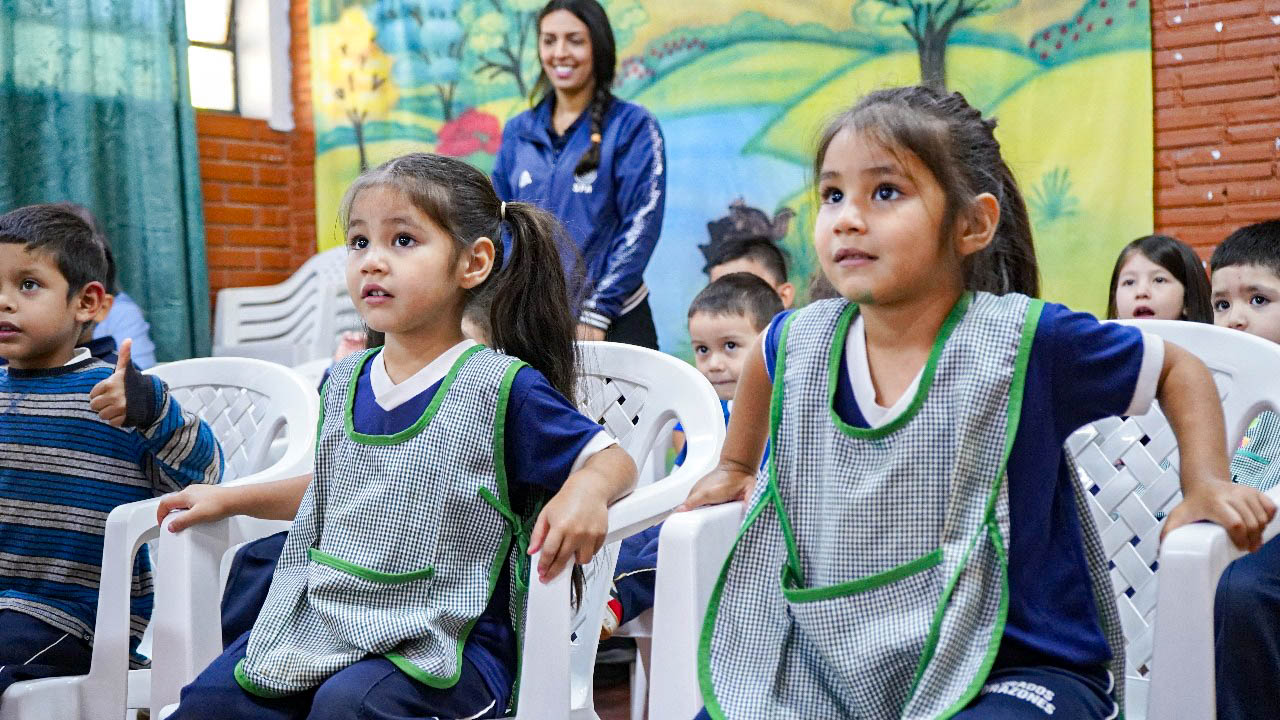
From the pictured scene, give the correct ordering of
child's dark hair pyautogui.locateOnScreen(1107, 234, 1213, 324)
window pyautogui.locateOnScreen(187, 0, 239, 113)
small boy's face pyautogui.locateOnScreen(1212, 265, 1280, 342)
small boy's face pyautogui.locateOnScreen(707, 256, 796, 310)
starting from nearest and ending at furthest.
→ small boy's face pyautogui.locateOnScreen(1212, 265, 1280, 342) < child's dark hair pyautogui.locateOnScreen(1107, 234, 1213, 324) < small boy's face pyautogui.locateOnScreen(707, 256, 796, 310) < window pyautogui.locateOnScreen(187, 0, 239, 113)

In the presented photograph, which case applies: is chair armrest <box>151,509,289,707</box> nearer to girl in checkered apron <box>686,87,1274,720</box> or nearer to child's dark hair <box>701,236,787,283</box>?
girl in checkered apron <box>686,87,1274,720</box>

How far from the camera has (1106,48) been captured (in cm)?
414

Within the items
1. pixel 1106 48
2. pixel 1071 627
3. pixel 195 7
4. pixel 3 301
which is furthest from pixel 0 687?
pixel 195 7

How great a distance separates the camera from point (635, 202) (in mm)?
3105

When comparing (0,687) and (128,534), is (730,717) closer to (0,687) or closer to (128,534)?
(128,534)

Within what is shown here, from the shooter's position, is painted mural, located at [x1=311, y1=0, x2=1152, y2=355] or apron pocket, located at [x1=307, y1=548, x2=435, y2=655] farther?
painted mural, located at [x1=311, y1=0, x2=1152, y2=355]

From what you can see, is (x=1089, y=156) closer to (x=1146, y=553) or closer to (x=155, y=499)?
(x=1146, y=553)

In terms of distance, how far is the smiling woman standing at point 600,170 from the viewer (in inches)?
121

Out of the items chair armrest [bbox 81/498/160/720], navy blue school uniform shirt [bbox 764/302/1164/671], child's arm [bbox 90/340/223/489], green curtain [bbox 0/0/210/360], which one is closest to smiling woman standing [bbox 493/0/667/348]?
child's arm [bbox 90/340/223/489]

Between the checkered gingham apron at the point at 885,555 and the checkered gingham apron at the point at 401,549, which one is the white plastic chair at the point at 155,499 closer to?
the checkered gingham apron at the point at 401,549

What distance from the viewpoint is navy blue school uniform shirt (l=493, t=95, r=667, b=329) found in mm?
3053

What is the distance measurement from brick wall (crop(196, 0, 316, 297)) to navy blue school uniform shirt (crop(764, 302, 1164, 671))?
16.7ft

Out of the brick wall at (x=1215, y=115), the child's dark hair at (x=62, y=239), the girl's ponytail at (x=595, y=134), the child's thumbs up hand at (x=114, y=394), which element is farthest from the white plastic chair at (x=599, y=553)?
the brick wall at (x=1215, y=115)

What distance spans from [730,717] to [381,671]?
15.4 inches
